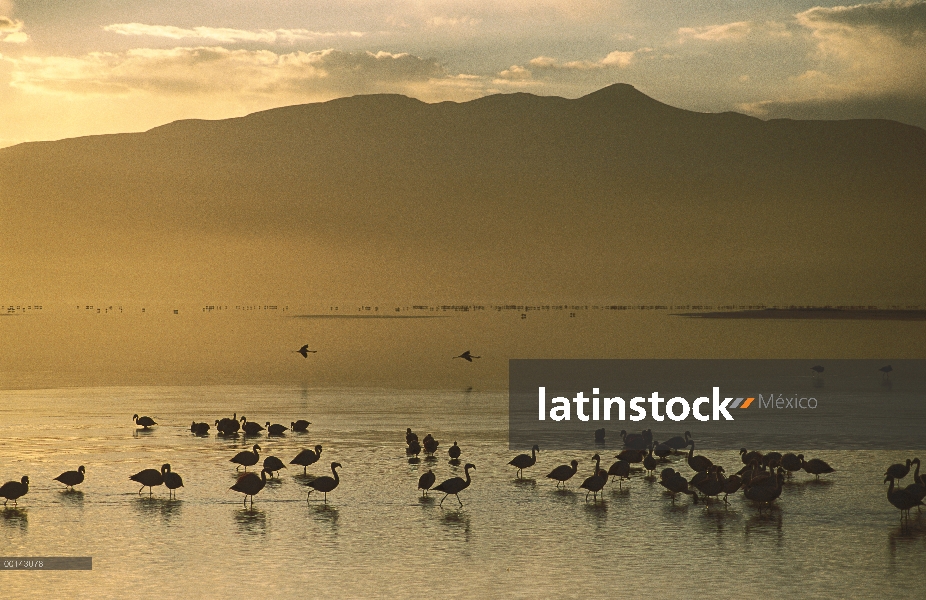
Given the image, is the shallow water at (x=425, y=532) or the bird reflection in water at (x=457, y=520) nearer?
the shallow water at (x=425, y=532)

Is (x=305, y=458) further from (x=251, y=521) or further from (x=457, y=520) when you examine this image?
(x=457, y=520)

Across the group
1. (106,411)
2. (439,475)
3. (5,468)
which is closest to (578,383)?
(106,411)

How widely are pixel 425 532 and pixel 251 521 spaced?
11.2ft

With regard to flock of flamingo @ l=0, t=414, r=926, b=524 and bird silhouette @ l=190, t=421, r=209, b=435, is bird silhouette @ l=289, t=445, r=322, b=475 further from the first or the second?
bird silhouette @ l=190, t=421, r=209, b=435

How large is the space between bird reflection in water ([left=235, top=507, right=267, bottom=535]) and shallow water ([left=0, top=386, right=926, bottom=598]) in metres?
0.04

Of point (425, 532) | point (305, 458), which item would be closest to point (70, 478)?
point (305, 458)

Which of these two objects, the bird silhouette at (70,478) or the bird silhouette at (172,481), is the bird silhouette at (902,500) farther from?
the bird silhouette at (70,478)

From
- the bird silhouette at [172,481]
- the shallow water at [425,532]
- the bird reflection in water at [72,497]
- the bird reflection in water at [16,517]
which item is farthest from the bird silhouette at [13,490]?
the bird silhouette at [172,481]

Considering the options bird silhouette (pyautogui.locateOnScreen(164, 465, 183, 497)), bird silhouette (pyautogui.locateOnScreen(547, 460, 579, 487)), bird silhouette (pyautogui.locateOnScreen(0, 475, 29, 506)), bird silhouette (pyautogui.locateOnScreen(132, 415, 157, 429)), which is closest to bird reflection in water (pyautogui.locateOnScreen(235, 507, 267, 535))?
bird silhouette (pyautogui.locateOnScreen(164, 465, 183, 497))

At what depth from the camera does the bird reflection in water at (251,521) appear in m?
20.4

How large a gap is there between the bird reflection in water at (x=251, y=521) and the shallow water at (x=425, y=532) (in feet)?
0.13

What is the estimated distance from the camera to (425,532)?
20406mm

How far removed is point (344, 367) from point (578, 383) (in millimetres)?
17360

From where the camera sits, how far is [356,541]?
771 inches
